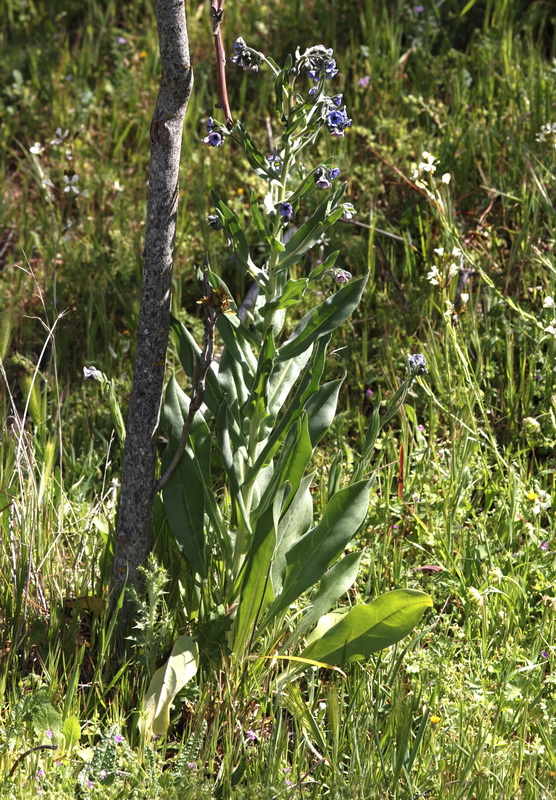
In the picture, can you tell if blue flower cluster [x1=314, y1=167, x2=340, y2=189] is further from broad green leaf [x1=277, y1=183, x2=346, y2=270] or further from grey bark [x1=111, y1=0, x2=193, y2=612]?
grey bark [x1=111, y1=0, x2=193, y2=612]

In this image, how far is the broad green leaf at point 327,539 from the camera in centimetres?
217

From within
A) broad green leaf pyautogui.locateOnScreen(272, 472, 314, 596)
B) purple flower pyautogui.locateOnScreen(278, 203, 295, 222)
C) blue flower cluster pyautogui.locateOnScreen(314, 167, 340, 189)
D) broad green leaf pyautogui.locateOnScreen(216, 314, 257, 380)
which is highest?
blue flower cluster pyautogui.locateOnScreen(314, 167, 340, 189)

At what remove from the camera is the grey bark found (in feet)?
6.56

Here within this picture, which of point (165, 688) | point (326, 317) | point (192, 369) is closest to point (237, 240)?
point (326, 317)

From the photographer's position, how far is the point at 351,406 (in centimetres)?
325

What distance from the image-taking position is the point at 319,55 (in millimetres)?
1946

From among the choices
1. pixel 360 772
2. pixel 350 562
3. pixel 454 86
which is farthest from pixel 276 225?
pixel 454 86

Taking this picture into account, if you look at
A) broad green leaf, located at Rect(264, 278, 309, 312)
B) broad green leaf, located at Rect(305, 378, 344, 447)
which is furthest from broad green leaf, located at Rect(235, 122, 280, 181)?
broad green leaf, located at Rect(305, 378, 344, 447)

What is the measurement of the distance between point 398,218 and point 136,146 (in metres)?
1.44

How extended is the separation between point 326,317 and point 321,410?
1.05 feet

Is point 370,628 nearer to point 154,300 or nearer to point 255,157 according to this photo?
point 154,300

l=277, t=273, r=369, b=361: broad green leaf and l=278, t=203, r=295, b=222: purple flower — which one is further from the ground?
l=278, t=203, r=295, b=222: purple flower

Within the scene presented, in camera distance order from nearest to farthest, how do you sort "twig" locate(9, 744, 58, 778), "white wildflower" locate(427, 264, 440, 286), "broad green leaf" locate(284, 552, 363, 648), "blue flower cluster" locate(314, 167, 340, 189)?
"twig" locate(9, 744, 58, 778), "blue flower cluster" locate(314, 167, 340, 189), "broad green leaf" locate(284, 552, 363, 648), "white wildflower" locate(427, 264, 440, 286)

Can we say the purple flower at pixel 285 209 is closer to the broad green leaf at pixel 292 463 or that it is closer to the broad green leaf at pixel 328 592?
the broad green leaf at pixel 292 463
